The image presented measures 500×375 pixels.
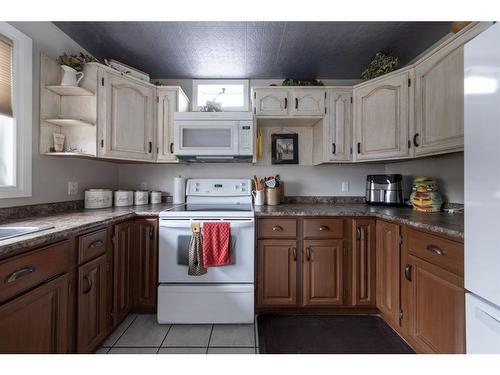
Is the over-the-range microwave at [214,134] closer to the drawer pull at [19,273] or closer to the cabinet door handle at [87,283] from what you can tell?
the cabinet door handle at [87,283]

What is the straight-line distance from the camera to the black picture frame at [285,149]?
2547mm

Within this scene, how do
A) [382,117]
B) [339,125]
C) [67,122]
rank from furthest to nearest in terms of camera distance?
[339,125] < [382,117] < [67,122]

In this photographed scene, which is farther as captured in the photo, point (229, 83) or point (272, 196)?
point (229, 83)

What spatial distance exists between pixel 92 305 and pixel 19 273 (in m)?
0.59

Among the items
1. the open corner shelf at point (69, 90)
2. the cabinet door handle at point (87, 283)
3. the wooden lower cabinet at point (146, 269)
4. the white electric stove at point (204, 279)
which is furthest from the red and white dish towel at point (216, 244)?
the open corner shelf at point (69, 90)

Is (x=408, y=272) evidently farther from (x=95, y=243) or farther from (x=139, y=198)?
(x=139, y=198)

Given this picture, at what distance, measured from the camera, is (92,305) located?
54.0 inches

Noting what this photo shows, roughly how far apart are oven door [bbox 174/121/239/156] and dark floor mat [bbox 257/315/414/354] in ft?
4.81

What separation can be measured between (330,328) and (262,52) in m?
2.34

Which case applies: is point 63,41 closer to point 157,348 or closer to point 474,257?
point 157,348

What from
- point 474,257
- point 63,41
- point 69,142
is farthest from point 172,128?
point 474,257

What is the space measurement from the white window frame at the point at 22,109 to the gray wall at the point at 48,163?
4 cm

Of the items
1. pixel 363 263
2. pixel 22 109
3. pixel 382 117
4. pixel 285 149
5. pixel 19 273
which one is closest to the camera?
pixel 19 273

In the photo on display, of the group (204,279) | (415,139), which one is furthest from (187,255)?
(415,139)
